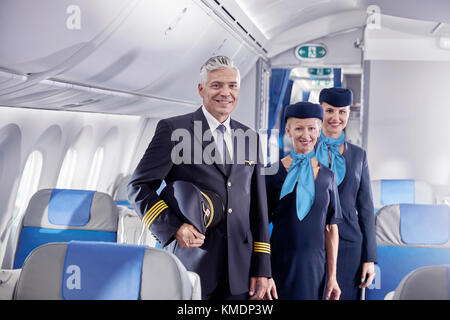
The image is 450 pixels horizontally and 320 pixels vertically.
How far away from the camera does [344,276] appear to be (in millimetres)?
2986

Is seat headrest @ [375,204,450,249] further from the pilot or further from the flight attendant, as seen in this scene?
the pilot

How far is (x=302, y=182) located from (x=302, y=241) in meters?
0.27

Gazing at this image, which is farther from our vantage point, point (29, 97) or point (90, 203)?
point (90, 203)

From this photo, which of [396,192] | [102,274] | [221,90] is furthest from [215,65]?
[396,192]

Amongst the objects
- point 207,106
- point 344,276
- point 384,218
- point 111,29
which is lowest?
point 344,276

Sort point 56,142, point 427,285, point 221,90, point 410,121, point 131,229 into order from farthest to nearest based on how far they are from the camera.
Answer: point 410,121, point 56,142, point 131,229, point 221,90, point 427,285

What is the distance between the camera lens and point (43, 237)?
12.4ft

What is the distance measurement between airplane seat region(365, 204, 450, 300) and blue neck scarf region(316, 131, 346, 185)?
83 centimetres

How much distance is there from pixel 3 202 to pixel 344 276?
272 cm

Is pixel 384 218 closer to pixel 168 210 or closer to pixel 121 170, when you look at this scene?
pixel 168 210

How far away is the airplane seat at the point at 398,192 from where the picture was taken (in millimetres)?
5922

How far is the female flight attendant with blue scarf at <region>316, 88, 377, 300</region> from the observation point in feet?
9.75

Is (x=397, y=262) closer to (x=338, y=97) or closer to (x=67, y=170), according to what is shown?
(x=338, y=97)
